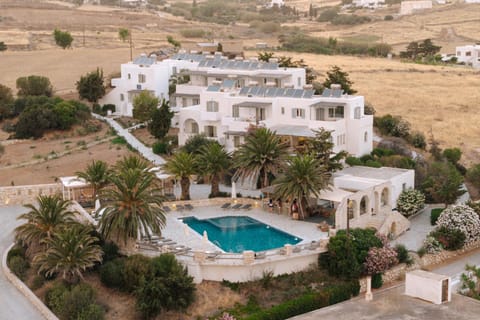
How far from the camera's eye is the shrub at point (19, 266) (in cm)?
3544

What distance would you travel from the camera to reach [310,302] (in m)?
32.3

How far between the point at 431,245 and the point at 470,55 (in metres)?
75.3

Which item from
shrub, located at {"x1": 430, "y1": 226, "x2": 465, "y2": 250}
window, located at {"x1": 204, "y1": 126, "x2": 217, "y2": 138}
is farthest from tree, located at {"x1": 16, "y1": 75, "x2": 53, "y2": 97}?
shrub, located at {"x1": 430, "y1": 226, "x2": 465, "y2": 250}

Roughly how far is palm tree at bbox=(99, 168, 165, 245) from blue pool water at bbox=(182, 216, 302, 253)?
3.69m

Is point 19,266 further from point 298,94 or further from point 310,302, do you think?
point 298,94

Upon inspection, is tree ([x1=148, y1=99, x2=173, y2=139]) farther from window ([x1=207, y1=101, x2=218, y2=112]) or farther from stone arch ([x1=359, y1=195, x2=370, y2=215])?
stone arch ([x1=359, y1=195, x2=370, y2=215])

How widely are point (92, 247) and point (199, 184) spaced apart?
49.2 ft

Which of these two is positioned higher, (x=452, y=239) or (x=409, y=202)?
(x=409, y=202)

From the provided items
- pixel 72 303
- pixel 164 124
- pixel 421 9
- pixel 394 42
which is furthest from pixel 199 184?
pixel 421 9

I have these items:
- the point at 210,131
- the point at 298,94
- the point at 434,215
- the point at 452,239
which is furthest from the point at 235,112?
the point at 452,239

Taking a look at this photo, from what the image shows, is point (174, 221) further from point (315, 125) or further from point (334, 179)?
point (315, 125)

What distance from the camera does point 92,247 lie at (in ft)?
111

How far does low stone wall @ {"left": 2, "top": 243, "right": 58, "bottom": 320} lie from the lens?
31922 mm

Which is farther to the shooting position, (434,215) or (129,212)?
(434,215)
